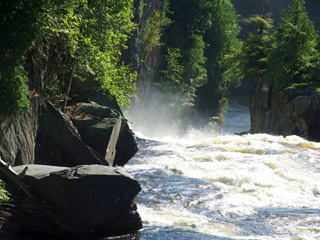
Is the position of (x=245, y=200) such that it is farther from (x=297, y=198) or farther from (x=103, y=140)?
(x=103, y=140)

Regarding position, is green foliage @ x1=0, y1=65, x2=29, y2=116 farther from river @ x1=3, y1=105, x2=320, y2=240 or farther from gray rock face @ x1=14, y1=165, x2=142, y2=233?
river @ x1=3, y1=105, x2=320, y2=240

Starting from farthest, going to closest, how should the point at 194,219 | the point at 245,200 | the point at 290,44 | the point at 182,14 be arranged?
the point at 182,14 → the point at 290,44 → the point at 245,200 → the point at 194,219

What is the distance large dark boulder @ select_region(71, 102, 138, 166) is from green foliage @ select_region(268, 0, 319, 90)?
27.5m

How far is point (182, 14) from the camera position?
206ft

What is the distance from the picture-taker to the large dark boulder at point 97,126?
63.6 ft

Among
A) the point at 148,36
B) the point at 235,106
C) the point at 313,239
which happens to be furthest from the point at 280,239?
the point at 235,106

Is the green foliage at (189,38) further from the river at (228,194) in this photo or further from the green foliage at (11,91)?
the green foliage at (11,91)

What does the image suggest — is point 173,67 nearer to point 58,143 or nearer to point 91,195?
point 58,143

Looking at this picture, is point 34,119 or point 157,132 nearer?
point 34,119

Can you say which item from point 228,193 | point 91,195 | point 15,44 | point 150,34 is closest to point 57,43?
point 15,44

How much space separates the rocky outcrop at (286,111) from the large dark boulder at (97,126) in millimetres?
21851

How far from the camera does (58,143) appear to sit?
17312 mm

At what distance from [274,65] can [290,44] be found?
2268 mm

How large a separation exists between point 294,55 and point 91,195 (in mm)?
38485
